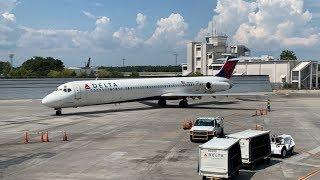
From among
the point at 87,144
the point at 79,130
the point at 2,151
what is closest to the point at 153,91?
the point at 79,130

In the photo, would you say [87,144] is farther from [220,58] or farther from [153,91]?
[220,58]

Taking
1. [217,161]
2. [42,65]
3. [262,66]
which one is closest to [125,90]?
[217,161]

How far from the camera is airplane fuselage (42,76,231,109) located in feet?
158

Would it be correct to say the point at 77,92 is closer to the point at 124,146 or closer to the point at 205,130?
the point at 124,146

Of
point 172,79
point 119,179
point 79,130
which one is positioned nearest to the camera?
point 119,179

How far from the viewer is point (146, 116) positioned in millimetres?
48844

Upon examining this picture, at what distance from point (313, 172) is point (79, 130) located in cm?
2136

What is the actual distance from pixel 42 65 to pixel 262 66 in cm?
8793

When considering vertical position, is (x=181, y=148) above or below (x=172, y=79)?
below

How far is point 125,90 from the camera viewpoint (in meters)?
53.6

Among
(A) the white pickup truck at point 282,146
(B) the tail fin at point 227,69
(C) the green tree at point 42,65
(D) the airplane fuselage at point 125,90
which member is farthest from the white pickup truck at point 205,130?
(C) the green tree at point 42,65

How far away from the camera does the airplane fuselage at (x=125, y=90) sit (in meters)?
48.1

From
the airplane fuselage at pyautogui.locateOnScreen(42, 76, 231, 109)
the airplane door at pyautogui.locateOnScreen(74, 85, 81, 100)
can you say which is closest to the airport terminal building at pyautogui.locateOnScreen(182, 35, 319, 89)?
the airplane fuselage at pyautogui.locateOnScreen(42, 76, 231, 109)

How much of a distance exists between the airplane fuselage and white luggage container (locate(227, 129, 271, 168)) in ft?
92.8
